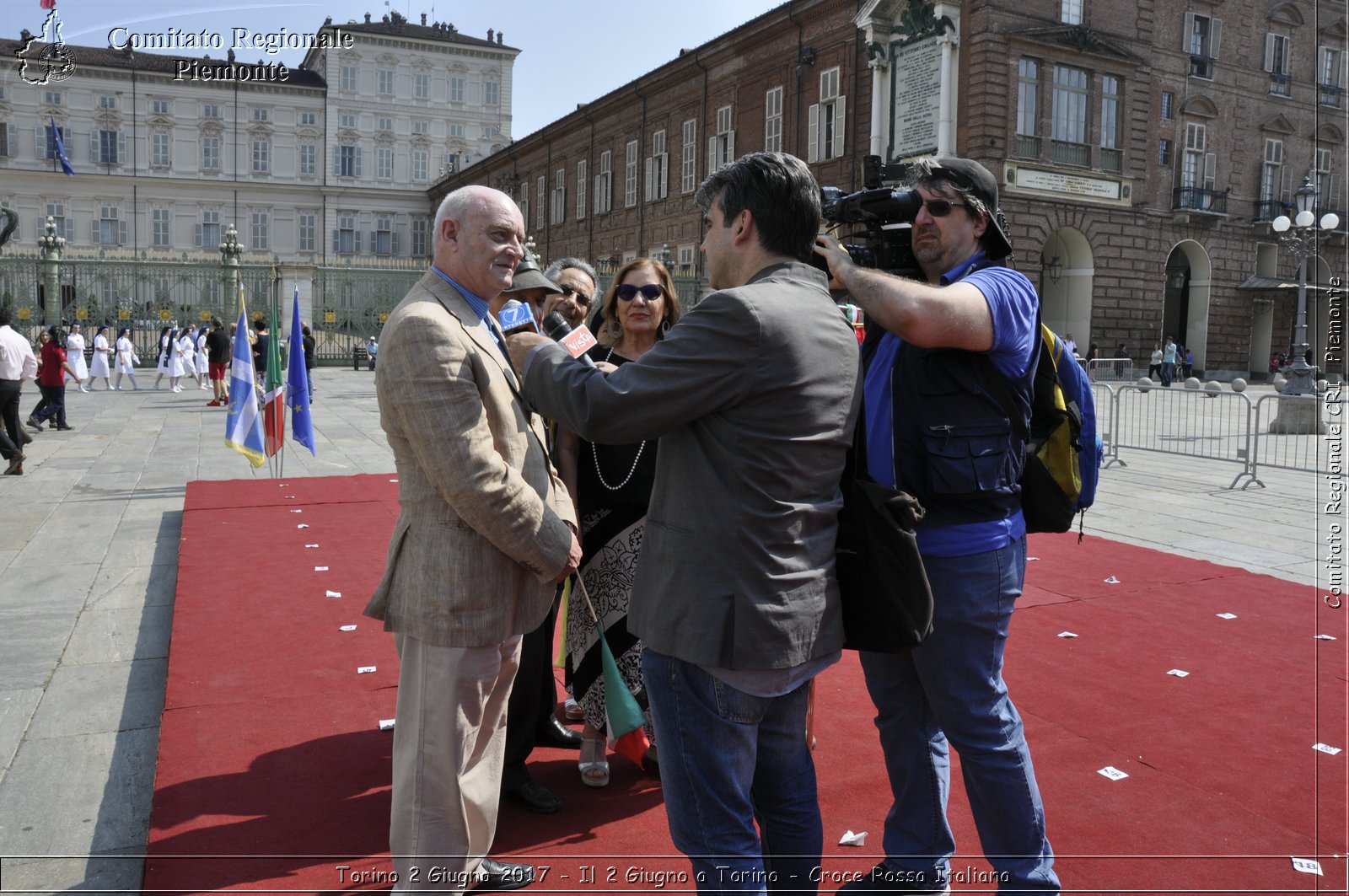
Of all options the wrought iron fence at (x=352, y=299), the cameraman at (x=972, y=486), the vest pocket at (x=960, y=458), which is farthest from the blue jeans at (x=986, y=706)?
the wrought iron fence at (x=352, y=299)

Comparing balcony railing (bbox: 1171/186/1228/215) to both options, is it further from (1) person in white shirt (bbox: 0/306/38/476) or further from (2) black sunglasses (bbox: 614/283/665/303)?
(2) black sunglasses (bbox: 614/283/665/303)

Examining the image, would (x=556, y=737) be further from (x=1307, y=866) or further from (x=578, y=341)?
(x=1307, y=866)

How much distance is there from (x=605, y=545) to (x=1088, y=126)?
24695 mm

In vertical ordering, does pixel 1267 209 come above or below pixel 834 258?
above

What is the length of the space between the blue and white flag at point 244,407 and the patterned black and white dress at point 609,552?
20.2 ft

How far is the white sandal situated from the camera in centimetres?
334

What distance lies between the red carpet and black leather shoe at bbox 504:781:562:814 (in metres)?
0.04

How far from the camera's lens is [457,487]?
2.32 metres

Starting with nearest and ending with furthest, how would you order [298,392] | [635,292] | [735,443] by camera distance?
[735,443] → [635,292] → [298,392]

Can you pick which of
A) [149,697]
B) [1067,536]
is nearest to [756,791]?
[149,697]

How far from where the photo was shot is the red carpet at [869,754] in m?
2.81

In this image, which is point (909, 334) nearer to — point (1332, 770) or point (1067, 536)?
point (1332, 770)

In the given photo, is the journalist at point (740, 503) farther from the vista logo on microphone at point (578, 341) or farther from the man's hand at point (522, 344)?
the vista logo on microphone at point (578, 341)

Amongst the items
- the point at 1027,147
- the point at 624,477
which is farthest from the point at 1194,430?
the point at 624,477
